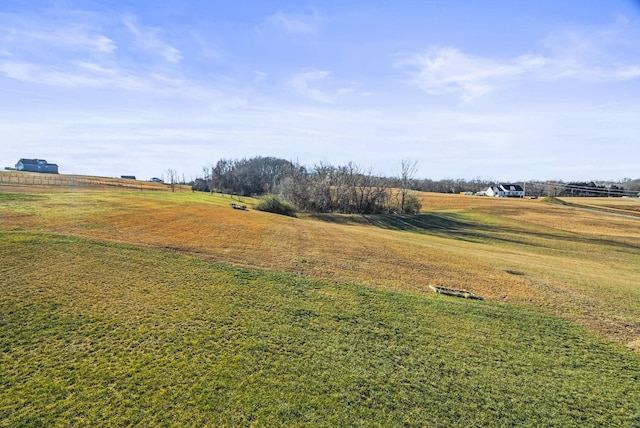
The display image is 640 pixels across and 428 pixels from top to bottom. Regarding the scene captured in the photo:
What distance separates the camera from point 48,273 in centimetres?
1211

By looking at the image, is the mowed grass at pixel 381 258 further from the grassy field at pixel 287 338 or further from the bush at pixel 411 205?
the bush at pixel 411 205

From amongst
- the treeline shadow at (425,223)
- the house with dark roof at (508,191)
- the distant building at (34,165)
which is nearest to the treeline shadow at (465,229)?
the treeline shadow at (425,223)

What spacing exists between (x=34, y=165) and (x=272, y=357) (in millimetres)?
133457

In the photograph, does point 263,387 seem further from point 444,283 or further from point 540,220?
point 540,220

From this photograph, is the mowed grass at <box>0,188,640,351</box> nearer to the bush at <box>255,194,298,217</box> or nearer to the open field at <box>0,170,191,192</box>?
the bush at <box>255,194,298,217</box>

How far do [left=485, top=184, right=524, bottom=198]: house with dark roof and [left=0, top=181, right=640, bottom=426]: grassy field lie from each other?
360ft

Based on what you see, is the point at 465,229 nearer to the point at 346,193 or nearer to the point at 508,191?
the point at 346,193

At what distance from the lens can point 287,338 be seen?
9.82 m

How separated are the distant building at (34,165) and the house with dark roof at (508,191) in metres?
142

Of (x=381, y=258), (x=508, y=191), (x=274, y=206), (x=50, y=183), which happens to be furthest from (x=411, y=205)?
(x=508, y=191)

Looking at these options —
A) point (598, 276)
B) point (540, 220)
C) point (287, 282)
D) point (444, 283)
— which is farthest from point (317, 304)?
point (540, 220)

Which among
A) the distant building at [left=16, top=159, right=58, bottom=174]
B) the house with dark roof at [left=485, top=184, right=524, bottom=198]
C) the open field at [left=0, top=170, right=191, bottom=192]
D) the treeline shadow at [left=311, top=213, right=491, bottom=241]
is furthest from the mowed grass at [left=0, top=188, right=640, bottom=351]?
the distant building at [left=16, top=159, right=58, bottom=174]

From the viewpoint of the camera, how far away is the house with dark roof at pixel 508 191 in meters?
120

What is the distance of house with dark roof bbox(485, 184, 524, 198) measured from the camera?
11950cm
